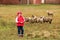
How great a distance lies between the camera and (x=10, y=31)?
57.2 feet

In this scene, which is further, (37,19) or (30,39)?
(37,19)

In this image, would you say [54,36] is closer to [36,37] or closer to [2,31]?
[36,37]

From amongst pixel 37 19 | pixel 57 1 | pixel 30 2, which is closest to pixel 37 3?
pixel 30 2

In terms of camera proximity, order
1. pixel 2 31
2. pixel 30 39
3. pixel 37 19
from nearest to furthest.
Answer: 1. pixel 30 39
2. pixel 2 31
3. pixel 37 19

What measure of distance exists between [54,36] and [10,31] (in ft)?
10.3

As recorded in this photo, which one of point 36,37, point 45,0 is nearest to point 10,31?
point 36,37

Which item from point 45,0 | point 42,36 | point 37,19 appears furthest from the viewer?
point 45,0

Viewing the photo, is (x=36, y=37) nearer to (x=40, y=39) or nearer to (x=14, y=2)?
(x=40, y=39)

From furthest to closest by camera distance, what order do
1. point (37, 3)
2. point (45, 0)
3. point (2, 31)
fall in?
point (45, 0) → point (37, 3) → point (2, 31)

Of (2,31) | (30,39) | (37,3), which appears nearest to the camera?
(30,39)

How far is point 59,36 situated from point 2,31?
Answer: 11.6ft

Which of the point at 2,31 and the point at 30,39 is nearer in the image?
the point at 30,39

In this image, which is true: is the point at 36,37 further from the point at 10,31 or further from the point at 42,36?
the point at 10,31

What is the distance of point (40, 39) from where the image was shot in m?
14.5
